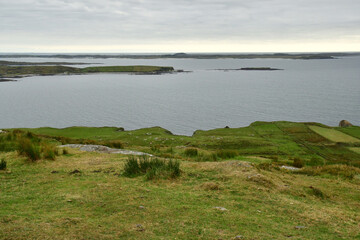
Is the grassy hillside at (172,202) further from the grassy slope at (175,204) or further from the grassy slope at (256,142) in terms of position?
the grassy slope at (256,142)

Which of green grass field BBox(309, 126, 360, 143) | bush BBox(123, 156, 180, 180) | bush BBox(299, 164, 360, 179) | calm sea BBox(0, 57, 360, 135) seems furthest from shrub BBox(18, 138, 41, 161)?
calm sea BBox(0, 57, 360, 135)

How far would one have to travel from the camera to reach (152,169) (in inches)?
616

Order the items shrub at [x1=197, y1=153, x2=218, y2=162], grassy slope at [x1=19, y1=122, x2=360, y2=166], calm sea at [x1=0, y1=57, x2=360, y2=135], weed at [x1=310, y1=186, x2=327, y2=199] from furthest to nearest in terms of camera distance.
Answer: calm sea at [x1=0, y1=57, x2=360, y2=135]
grassy slope at [x1=19, y1=122, x2=360, y2=166]
shrub at [x1=197, y1=153, x2=218, y2=162]
weed at [x1=310, y1=186, x2=327, y2=199]

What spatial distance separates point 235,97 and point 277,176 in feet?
368

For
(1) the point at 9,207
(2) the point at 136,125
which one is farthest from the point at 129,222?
(2) the point at 136,125

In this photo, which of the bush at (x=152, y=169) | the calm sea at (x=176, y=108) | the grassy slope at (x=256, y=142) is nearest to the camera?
the bush at (x=152, y=169)

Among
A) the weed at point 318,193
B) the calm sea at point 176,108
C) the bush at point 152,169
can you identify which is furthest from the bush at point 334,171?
the calm sea at point 176,108

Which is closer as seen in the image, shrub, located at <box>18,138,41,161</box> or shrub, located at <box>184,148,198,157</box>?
shrub, located at <box>18,138,41,161</box>

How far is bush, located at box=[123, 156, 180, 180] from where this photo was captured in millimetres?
15258

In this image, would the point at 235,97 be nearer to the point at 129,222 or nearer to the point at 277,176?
the point at 277,176

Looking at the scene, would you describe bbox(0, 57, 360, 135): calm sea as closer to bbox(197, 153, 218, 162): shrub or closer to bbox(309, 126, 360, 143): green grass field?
bbox(309, 126, 360, 143): green grass field

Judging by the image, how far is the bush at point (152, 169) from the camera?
15.3m

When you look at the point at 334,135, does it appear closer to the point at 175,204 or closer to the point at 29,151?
the point at 175,204

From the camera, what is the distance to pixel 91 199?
1188 centimetres
